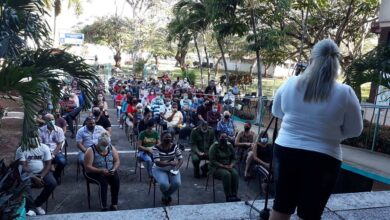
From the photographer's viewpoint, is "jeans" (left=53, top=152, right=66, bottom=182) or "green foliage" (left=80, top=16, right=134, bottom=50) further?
"green foliage" (left=80, top=16, right=134, bottom=50)

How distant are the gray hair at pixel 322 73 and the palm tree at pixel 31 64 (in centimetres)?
235

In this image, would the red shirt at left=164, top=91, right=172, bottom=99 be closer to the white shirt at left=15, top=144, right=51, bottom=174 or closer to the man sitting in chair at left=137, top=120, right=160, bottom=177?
the man sitting in chair at left=137, top=120, right=160, bottom=177

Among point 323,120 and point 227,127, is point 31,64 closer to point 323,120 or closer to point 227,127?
point 323,120

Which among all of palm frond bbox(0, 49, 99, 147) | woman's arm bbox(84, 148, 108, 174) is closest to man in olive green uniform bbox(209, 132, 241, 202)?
woman's arm bbox(84, 148, 108, 174)

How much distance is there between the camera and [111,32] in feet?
115

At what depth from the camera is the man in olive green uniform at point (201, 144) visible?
7984mm

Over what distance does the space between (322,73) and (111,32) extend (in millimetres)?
34804

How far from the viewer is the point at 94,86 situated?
471cm

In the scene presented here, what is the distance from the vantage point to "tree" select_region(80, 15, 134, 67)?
32.9 meters

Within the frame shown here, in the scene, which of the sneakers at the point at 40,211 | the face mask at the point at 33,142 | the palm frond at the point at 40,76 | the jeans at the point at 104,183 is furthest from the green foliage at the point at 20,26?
the sneakers at the point at 40,211

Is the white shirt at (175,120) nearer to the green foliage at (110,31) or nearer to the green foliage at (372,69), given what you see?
the green foliage at (372,69)

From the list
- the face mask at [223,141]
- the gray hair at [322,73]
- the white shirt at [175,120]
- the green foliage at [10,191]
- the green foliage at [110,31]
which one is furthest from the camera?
the green foliage at [110,31]

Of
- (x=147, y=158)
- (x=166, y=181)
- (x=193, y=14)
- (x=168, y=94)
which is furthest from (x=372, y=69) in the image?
(x=193, y=14)

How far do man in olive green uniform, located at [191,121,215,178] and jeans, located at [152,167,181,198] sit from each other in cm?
158
